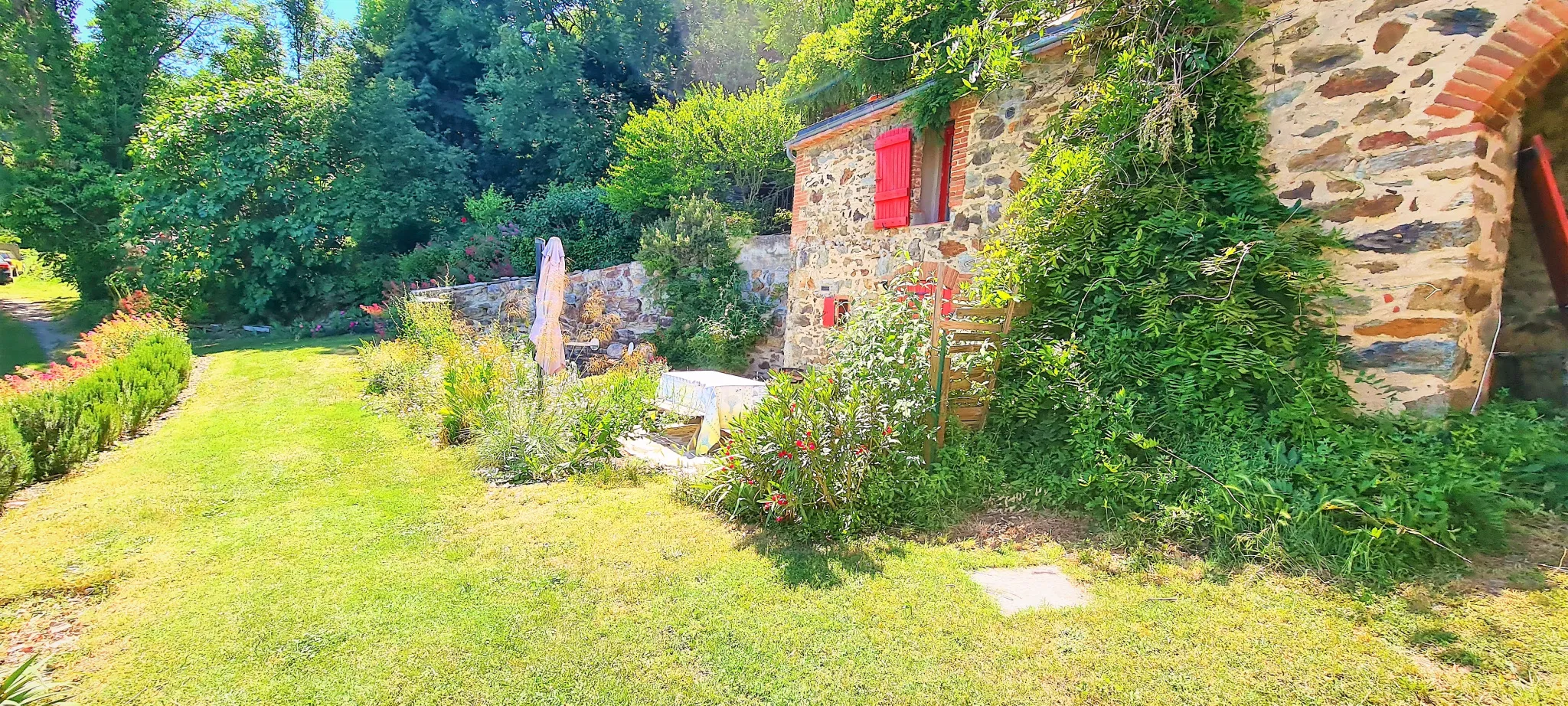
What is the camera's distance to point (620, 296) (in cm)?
1272

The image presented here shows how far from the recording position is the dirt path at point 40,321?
14.5 metres

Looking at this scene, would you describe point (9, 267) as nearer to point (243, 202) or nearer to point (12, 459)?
point (243, 202)

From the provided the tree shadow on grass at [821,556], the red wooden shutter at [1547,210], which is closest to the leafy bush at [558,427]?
the tree shadow on grass at [821,556]

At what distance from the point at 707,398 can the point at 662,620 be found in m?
3.19

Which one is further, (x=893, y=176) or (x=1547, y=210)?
(x=893, y=176)

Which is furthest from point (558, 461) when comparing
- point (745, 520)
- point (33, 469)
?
point (33, 469)

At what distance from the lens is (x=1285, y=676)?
7.42 ft

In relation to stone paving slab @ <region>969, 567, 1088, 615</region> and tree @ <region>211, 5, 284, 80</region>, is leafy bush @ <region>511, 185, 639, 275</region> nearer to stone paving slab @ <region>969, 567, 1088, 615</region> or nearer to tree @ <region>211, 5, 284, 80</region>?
tree @ <region>211, 5, 284, 80</region>

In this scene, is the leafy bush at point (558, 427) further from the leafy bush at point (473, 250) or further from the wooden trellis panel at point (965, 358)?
the leafy bush at point (473, 250)

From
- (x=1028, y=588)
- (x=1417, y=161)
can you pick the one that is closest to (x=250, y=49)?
(x=1028, y=588)

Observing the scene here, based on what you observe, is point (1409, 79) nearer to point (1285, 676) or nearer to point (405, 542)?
point (1285, 676)

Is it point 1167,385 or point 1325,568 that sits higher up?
point 1167,385

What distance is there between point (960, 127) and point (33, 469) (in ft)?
27.7

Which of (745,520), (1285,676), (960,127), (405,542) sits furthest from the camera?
(960,127)
